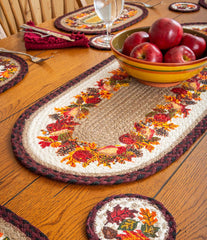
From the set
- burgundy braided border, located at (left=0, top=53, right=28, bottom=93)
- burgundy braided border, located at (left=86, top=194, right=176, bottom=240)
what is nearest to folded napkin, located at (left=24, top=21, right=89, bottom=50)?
burgundy braided border, located at (left=0, top=53, right=28, bottom=93)

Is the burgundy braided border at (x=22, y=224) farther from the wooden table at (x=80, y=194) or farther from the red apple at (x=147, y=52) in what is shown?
the red apple at (x=147, y=52)

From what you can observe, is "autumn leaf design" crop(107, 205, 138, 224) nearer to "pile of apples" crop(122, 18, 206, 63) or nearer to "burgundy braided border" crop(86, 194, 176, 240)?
"burgundy braided border" crop(86, 194, 176, 240)

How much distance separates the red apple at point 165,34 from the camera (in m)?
0.70

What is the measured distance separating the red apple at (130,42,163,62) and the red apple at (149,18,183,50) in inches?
1.4

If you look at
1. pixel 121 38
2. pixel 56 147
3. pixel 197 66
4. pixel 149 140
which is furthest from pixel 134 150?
pixel 121 38

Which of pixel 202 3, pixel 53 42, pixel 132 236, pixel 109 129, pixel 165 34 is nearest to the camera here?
pixel 132 236

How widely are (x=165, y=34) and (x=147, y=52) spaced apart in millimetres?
78

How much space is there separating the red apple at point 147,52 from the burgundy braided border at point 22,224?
445 mm

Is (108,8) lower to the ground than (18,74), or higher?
higher

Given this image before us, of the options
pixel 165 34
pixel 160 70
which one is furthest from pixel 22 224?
pixel 165 34

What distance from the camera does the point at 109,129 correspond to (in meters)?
0.59

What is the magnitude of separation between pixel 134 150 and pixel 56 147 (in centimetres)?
15

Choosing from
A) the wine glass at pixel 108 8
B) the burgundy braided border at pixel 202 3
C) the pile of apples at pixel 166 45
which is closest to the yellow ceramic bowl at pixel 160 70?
the pile of apples at pixel 166 45

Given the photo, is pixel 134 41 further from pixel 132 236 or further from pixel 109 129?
pixel 132 236
